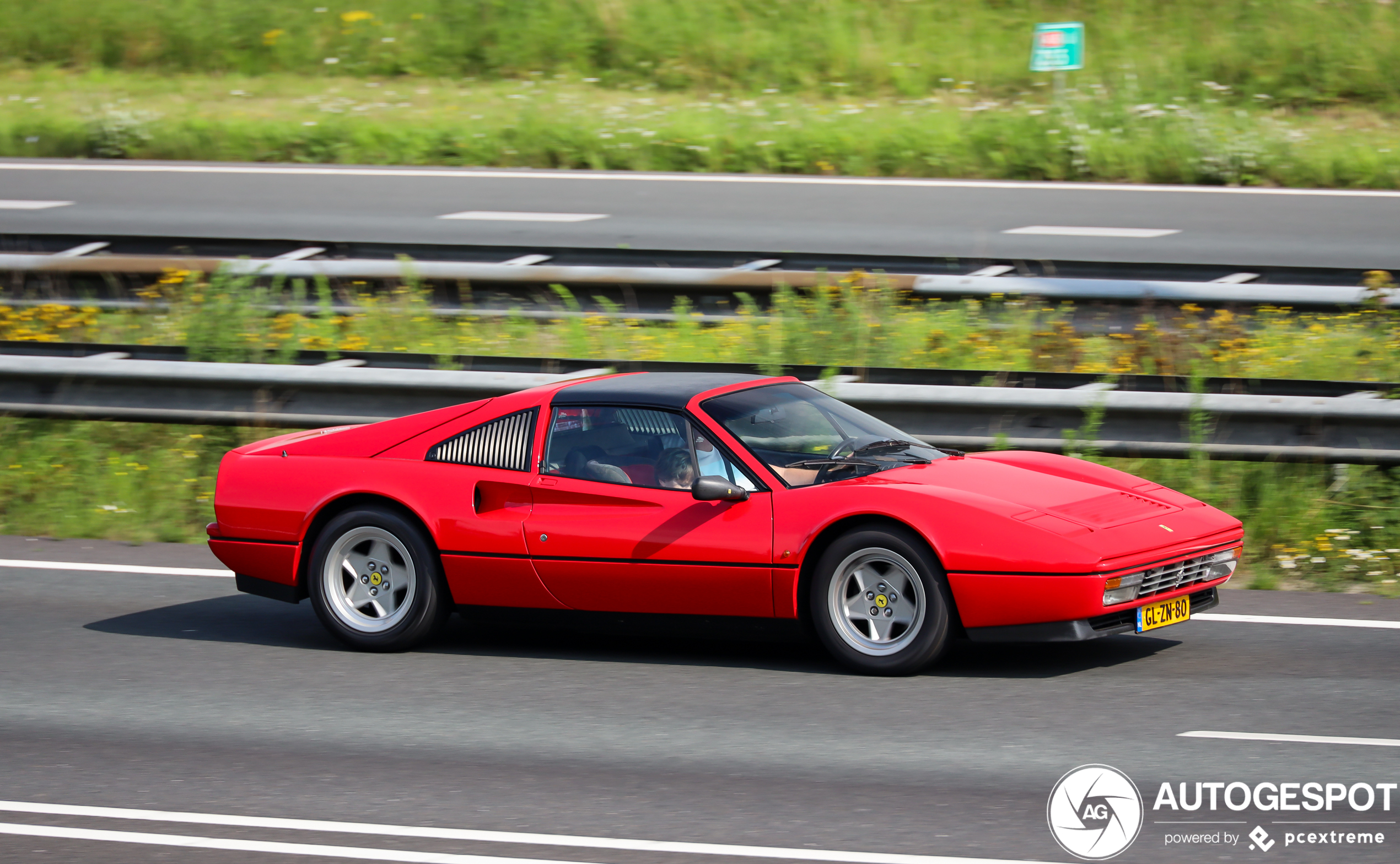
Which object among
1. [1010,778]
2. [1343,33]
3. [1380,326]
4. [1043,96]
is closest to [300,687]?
[1010,778]

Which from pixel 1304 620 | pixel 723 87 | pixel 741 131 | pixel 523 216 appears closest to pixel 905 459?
pixel 1304 620

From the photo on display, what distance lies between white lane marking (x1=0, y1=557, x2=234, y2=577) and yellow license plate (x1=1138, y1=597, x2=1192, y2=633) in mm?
5101

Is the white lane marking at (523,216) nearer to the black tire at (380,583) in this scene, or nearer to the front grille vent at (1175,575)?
the black tire at (380,583)

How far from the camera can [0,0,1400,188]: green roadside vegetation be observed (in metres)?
18.3

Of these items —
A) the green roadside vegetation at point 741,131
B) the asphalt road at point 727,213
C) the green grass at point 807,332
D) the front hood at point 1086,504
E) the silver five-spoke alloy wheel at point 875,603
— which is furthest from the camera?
the asphalt road at point 727,213

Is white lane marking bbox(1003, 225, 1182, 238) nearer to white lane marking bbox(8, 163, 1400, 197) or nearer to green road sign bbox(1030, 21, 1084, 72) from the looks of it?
white lane marking bbox(8, 163, 1400, 197)

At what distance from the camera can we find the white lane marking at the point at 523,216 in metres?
16.4

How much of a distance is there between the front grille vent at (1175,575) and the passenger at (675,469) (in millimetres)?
1950

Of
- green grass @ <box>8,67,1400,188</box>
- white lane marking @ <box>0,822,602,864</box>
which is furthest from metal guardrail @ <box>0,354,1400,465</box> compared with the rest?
green grass @ <box>8,67,1400,188</box>

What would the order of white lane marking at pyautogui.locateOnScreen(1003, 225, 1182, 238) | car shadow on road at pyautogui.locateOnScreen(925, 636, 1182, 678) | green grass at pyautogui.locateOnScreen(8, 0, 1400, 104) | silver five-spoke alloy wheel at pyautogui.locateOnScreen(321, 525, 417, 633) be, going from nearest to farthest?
car shadow on road at pyautogui.locateOnScreen(925, 636, 1182, 678), silver five-spoke alloy wheel at pyautogui.locateOnScreen(321, 525, 417, 633), white lane marking at pyautogui.locateOnScreen(1003, 225, 1182, 238), green grass at pyautogui.locateOnScreen(8, 0, 1400, 104)

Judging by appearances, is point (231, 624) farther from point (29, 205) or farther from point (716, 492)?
point (29, 205)

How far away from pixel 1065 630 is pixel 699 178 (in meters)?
12.4

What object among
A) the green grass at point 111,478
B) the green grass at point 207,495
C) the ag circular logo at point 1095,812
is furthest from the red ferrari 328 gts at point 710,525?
the green grass at point 111,478

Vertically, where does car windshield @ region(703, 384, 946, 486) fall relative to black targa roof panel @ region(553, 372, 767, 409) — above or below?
below
